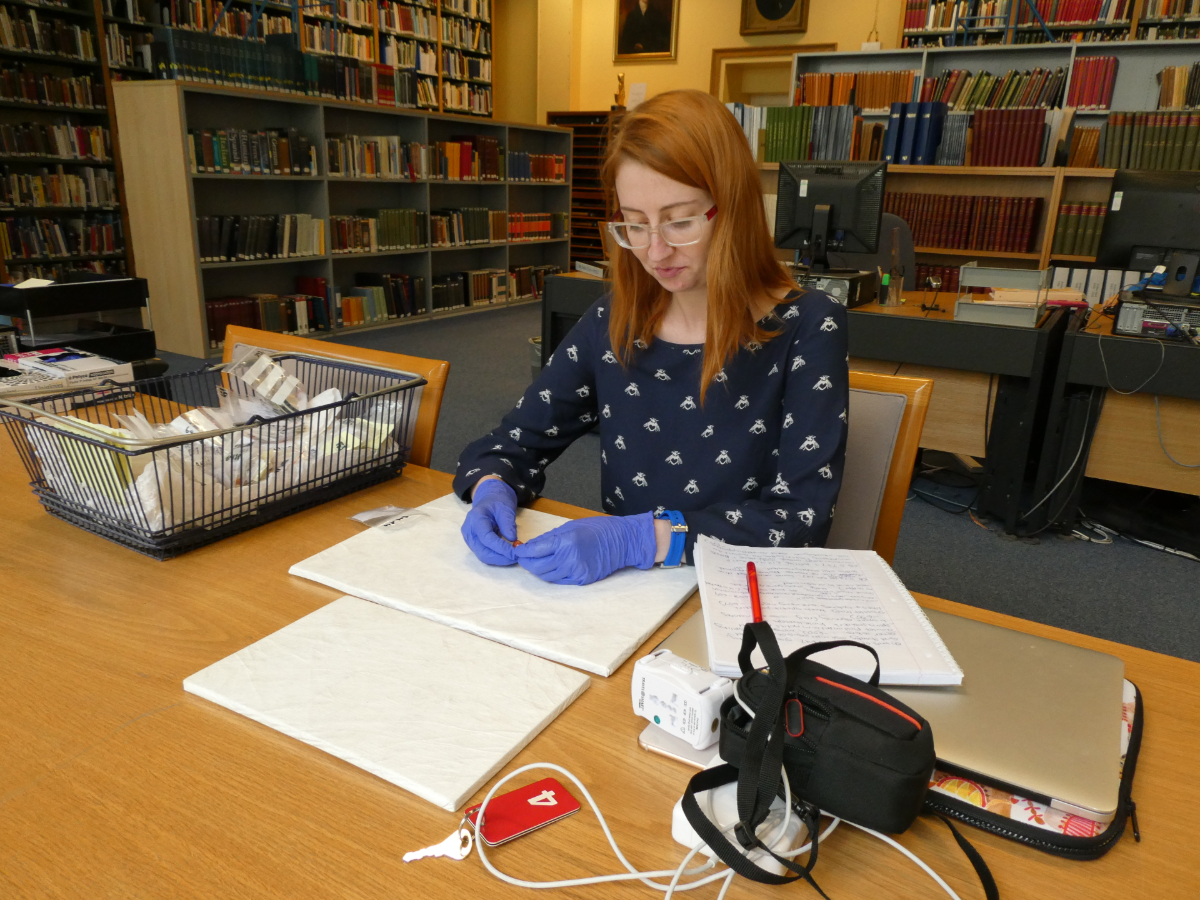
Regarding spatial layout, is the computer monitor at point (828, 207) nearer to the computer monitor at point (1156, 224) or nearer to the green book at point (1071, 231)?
the computer monitor at point (1156, 224)

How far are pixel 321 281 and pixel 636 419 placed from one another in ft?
13.5

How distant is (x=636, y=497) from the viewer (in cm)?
121

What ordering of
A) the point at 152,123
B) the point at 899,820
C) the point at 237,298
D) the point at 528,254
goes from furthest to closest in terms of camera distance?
the point at 528,254 < the point at 237,298 < the point at 152,123 < the point at 899,820

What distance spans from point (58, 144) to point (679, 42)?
16.7 ft

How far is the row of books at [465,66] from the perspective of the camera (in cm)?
723

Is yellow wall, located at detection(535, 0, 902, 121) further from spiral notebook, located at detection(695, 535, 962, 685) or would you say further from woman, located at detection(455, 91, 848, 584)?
spiral notebook, located at detection(695, 535, 962, 685)

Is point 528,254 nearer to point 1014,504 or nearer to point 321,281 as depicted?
point 321,281

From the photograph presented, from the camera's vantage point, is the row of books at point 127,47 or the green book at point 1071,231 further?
the row of books at point 127,47

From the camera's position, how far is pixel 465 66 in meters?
7.44

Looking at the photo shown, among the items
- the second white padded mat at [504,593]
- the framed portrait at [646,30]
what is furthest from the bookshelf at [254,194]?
the second white padded mat at [504,593]

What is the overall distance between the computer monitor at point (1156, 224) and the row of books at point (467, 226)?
4.18m

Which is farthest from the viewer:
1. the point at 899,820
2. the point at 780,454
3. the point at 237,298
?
the point at 237,298

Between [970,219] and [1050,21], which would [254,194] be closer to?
[970,219]

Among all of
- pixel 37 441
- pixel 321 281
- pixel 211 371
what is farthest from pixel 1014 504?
pixel 321 281
